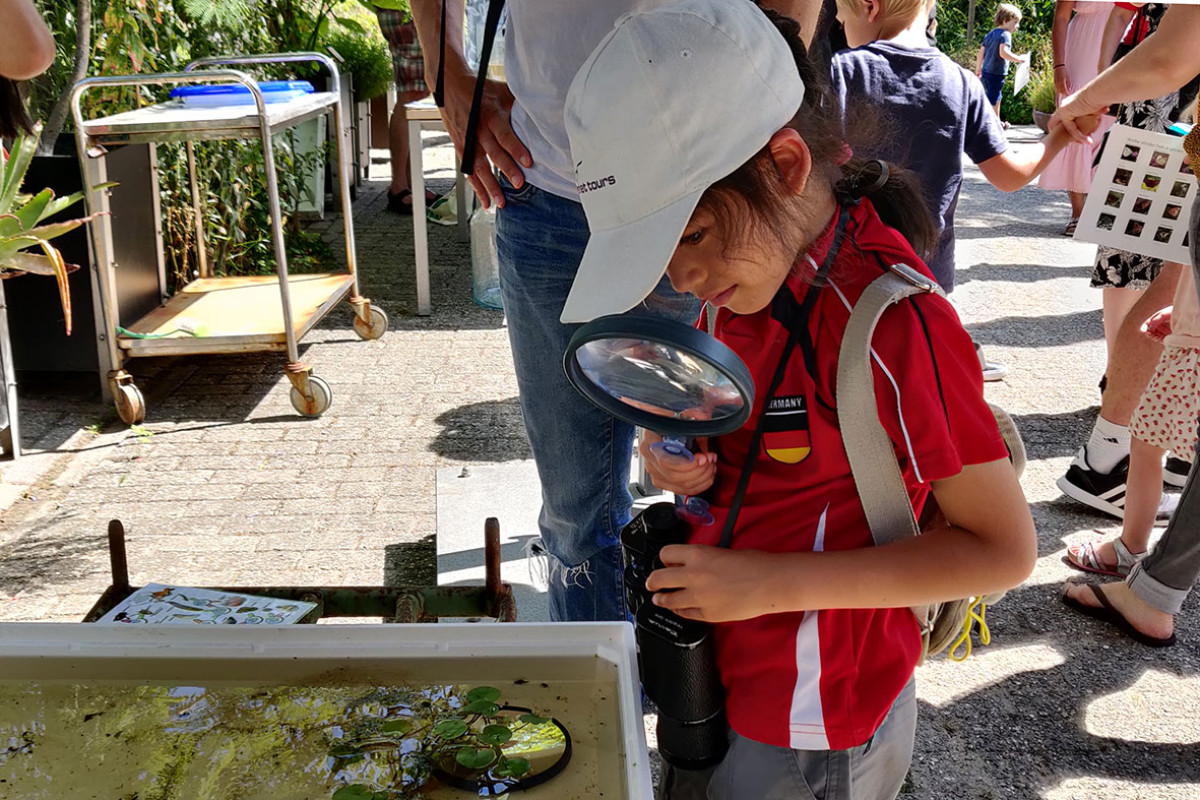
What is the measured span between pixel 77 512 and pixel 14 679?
2447 mm

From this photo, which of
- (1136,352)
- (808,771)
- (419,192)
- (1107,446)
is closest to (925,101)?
(1136,352)

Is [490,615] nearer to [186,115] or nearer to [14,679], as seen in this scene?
[14,679]

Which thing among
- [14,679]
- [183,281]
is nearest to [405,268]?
[183,281]

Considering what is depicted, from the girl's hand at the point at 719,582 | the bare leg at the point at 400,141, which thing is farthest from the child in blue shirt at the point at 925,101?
the bare leg at the point at 400,141

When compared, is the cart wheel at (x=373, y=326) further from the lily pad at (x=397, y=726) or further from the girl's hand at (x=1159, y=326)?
the lily pad at (x=397, y=726)

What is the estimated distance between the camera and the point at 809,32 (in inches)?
68.4

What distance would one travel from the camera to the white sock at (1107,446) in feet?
11.6

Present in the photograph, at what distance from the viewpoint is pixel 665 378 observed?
1186mm

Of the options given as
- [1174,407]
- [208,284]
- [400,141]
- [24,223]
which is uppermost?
[24,223]

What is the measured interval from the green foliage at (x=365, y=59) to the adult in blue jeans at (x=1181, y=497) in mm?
6199

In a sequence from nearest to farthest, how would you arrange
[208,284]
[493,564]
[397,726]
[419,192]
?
[397,726] < [493,564] < [208,284] < [419,192]

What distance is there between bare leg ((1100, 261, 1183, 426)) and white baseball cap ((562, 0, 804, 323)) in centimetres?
262

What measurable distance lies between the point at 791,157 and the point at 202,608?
1202 millimetres

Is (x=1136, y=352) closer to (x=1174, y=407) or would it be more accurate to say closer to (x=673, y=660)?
(x=1174, y=407)
